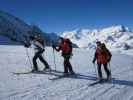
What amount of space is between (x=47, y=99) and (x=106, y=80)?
502 centimetres

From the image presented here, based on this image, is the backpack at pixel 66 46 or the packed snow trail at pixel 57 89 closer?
the packed snow trail at pixel 57 89

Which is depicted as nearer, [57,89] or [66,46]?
[57,89]

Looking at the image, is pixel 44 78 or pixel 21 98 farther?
pixel 44 78

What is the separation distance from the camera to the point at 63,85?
40.9 feet

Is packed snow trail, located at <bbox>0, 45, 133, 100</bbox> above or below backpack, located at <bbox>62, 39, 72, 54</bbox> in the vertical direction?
below

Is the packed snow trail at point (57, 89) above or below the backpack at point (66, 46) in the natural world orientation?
below

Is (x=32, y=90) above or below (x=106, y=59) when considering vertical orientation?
below

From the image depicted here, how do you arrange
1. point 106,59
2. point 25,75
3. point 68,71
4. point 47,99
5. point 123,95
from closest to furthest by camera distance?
point 47,99 → point 123,95 → point 106,59 → point 25,75 → point 68,71

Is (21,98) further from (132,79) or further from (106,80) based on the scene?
(132,79)

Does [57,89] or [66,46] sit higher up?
[66,46]

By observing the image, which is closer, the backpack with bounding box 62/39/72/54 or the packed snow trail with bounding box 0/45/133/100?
the packed snow trail with bounding box 0/45/133/100

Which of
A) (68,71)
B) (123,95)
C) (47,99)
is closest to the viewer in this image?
(47,99)

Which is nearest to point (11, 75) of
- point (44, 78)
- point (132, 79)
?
point (44, 78)

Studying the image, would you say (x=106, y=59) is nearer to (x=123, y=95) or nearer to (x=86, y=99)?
(x=123, y=95)
